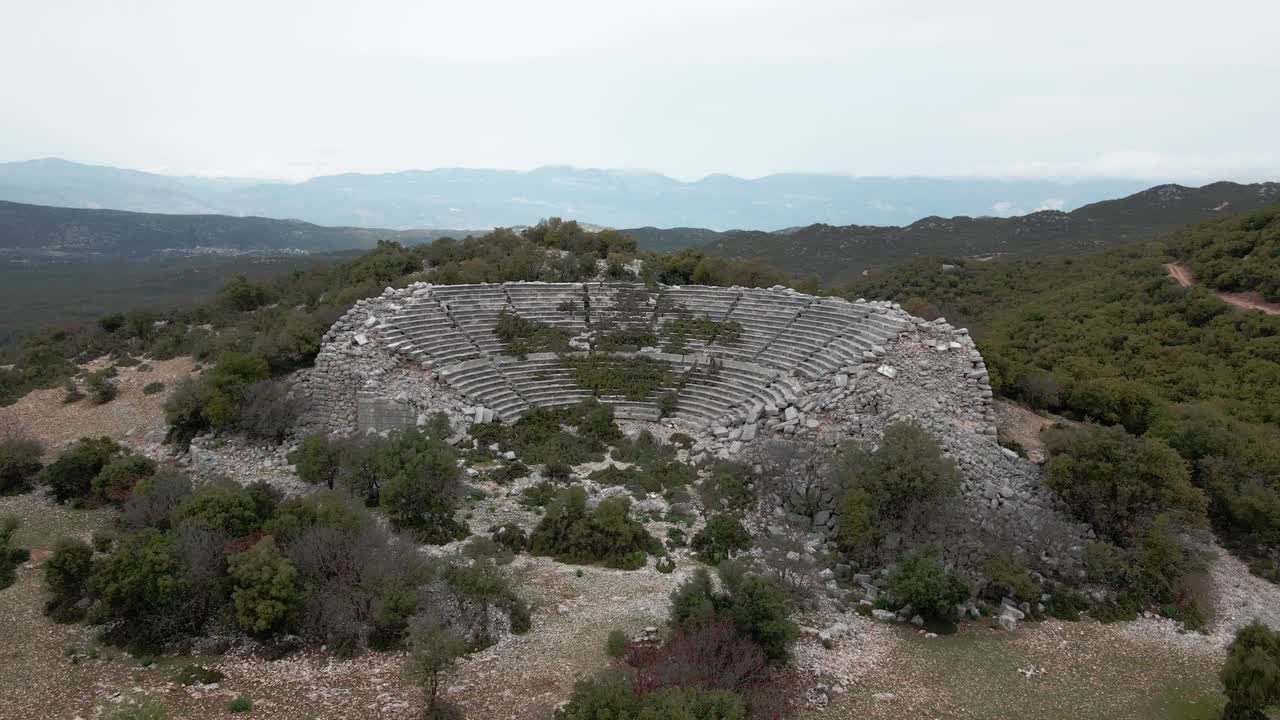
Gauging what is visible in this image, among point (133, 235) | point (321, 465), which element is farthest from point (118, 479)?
point (133, 235)

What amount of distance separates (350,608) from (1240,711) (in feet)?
42.8

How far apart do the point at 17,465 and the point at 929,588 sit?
2108 centimetres

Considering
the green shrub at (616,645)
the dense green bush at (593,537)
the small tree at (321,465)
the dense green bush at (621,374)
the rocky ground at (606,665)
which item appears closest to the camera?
the rocky ground at (606,665)

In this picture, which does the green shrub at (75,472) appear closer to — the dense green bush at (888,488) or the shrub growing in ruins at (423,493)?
the shrub growing in ruins at (423,493)

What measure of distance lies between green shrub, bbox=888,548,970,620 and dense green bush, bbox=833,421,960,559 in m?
1.41

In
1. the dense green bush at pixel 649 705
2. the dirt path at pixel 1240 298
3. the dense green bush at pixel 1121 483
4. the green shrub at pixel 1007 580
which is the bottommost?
the green shrub at pixel 1007 580

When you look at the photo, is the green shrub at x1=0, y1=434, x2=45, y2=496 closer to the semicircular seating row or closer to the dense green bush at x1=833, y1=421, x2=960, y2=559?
the semicircular seating row

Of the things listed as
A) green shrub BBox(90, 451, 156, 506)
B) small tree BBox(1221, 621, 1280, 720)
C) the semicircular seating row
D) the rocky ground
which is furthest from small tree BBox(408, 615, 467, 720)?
the semicircular seating row

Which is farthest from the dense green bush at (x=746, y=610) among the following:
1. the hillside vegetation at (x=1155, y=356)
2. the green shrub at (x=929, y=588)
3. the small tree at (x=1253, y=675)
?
the hillside vegetation at (x=1155, y=356)

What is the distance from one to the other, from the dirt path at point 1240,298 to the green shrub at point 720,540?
76.0 feet

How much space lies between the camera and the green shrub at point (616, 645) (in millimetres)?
10789

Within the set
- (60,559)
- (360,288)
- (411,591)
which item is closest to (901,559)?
(411,591)

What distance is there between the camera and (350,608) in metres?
11.1

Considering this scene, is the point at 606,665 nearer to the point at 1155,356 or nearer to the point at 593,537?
the point at 593,537
